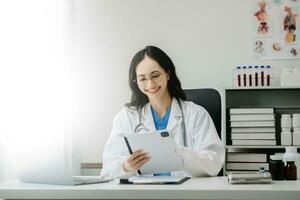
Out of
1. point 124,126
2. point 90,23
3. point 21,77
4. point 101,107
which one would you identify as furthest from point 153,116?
point 90,23

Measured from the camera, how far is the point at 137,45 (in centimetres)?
346

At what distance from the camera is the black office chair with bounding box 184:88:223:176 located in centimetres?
225

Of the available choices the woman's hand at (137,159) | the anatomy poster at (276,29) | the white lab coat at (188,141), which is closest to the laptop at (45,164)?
the woman's hand at (137,159)

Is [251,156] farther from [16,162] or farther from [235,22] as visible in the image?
[16,162]

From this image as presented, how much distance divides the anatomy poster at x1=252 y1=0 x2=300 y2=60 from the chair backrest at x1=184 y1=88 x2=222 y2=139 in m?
1.15

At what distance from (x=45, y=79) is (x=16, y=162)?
1.40 m

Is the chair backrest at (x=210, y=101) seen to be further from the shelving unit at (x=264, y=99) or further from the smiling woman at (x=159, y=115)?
the shelving unit at (x=264, y=99)

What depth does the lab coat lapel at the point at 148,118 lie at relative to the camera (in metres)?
2.22

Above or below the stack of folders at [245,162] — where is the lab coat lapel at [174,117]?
above

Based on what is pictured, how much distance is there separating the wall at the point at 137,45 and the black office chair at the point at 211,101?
103 centimetres

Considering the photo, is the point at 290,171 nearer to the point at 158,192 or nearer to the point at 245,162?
the point at 158,192

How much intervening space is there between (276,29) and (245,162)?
1.05 metres

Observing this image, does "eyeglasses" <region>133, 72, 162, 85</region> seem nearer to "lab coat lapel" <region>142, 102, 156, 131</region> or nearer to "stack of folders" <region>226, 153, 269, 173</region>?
"lab coat lapel" <region>142, 102, 156, 131</region>

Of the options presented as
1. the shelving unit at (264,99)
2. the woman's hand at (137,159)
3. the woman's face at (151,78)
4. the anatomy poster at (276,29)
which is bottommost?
the woman's hand at (137,159)
